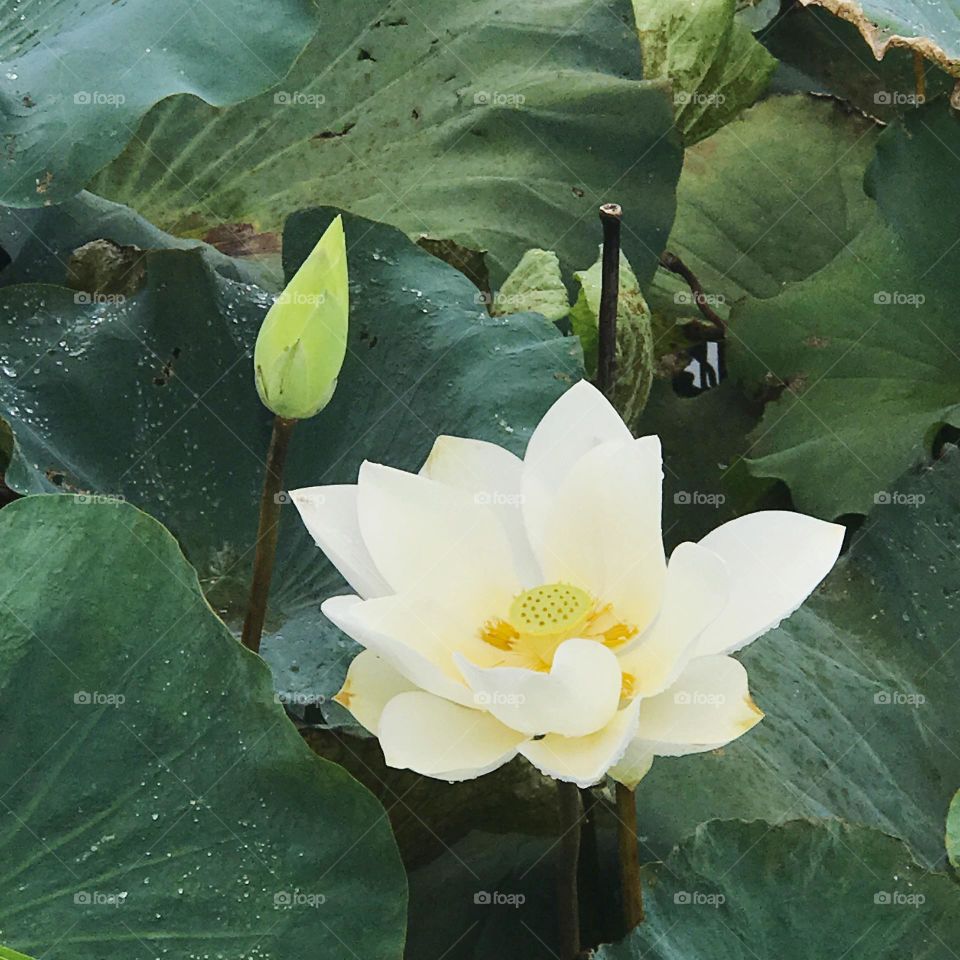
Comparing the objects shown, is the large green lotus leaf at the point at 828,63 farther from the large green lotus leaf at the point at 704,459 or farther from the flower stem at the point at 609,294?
the flower stem at the point at 609,294

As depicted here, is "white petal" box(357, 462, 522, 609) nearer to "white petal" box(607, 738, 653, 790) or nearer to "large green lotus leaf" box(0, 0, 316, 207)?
"white petal" box(607, 738, 653, 790)

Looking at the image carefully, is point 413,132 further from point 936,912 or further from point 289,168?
point 936,912

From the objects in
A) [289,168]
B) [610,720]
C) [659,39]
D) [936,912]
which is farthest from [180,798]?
[659,39]
